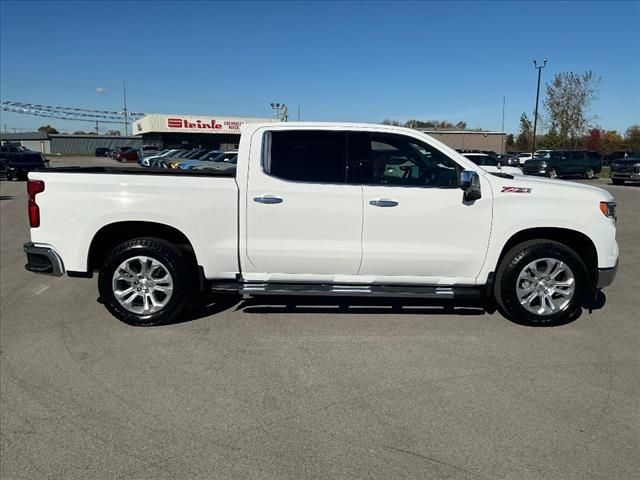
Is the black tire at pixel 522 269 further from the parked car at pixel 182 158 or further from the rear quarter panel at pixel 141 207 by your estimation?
the parked car at pixel 182 158

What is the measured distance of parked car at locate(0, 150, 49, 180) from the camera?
2567cm

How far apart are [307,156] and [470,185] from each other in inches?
60.7

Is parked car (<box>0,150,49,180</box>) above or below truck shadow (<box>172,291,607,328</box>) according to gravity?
above

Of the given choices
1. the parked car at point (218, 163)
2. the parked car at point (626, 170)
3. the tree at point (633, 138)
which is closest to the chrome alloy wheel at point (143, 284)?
the parked car at point (218, 163)

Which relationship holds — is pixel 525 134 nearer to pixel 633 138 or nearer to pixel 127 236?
pixel 633 138

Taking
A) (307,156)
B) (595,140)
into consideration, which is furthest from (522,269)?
(595,140)

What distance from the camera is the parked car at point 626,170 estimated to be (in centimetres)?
2399

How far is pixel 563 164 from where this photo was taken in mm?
28359

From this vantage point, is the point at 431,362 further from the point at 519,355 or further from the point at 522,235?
the point at 522,235

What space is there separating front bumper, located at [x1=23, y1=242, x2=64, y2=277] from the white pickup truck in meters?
0.01

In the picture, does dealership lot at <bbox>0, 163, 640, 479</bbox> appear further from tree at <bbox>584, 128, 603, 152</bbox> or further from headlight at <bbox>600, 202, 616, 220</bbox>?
tree at <bbox>584, 128, 603, 152</bbox>

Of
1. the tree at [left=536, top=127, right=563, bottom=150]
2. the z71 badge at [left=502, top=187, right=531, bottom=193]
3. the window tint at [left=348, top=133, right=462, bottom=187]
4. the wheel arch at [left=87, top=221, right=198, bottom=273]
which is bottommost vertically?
the wheel arch at [left=87, top=221, right=198, bottom=273]

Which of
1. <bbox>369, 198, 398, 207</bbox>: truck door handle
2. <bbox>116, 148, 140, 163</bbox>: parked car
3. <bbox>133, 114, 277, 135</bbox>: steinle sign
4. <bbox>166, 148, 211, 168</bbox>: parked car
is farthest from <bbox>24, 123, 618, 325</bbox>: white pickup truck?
<bbox>133, 114, 277, 135</bbox>: steinle sign

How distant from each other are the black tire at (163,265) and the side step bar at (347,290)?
331 mm
